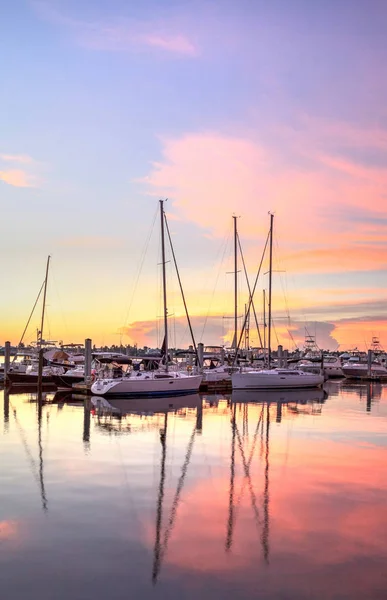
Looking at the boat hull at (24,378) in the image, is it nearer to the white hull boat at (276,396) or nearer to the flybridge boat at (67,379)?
the flybridge boat at (67,379)

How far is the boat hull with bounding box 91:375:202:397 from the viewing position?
41031 millimetres

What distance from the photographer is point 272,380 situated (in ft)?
171

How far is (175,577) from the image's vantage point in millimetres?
9508

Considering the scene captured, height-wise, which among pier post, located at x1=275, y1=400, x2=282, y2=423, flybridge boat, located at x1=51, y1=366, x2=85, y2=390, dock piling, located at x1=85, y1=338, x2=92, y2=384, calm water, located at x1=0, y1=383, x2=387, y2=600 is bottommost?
pier post, located at x1=275, y1=400, x2=282, y2=423

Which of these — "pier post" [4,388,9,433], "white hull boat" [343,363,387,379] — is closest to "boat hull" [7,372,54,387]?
"pier post" [4,388,9,433]

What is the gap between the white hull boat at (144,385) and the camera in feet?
135

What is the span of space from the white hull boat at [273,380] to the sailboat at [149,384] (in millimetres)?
5805

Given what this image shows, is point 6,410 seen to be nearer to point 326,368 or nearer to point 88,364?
point 88,364

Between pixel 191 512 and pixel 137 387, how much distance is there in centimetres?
2853

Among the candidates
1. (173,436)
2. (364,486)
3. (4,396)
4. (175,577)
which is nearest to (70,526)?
(175,577)

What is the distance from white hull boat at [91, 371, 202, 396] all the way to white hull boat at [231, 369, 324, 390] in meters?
7.56

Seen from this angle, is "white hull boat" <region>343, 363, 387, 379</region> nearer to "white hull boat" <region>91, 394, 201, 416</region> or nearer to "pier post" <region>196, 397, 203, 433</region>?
"white hull boat" <region>91, 394, 201, 416</region>

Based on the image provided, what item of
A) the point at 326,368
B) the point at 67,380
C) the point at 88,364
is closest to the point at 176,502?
the point at 88,364

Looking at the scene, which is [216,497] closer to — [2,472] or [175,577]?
[175,577]
